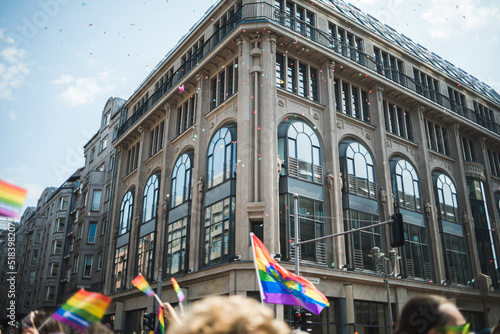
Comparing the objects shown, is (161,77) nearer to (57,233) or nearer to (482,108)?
(57,233)

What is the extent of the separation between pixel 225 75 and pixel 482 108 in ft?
87.8

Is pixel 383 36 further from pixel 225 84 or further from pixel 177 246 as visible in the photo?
pixel 177 246

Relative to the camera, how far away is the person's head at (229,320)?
1.57 metres

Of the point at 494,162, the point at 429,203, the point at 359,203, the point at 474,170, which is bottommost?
the point at 359,203

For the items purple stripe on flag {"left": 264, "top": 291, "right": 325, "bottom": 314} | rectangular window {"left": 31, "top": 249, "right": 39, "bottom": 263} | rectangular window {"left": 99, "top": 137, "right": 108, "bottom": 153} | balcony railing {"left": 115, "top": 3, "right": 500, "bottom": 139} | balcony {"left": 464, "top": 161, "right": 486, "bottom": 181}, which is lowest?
purple stripe on flag {"left": 264, "top": 291, "right": 325, "bottom": 314}

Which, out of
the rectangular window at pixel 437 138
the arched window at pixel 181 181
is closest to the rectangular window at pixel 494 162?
the rectangular window at pixel 437 138

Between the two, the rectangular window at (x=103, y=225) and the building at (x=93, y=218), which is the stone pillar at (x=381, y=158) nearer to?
the building at (x=93, y=218)

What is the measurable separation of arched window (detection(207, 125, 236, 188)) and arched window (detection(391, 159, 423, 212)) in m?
11.6

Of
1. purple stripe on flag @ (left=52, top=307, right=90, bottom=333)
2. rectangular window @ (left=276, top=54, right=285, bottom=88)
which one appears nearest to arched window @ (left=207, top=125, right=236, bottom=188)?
rectangular window @ (left=276, top=54, right=285, bottom=88)

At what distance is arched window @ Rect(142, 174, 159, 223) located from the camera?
31.5 metres

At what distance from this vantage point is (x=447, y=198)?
31859mm

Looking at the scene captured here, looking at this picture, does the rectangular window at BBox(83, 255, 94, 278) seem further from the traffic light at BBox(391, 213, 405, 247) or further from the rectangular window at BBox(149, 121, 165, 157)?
the traffic light at BBox(391, 213, 405, 247)

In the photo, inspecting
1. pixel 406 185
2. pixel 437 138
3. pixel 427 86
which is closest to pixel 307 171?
pixel 406 185

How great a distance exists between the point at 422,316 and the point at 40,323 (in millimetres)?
3566
